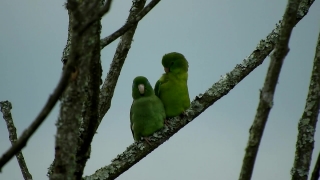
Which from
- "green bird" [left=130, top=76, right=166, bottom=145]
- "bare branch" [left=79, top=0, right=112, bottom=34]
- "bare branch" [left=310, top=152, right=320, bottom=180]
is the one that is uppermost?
"green bird" [left=130, top=76, right=166, bottom=145]

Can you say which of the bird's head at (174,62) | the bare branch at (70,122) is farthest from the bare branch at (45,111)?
the bird's head at (174,62)

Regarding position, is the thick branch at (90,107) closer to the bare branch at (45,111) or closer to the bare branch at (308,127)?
the bare branch at (45,111)

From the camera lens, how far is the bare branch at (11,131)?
514 cm

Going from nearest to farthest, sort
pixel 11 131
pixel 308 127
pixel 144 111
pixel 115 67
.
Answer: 1. pixel 308 127
2. pixel 11 131
3. pixel 115 67
4. pixel 144 111

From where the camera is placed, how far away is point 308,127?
3.38 meters

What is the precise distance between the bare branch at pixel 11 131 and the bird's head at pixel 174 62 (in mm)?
1754

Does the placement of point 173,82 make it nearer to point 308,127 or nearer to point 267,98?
point 308,127

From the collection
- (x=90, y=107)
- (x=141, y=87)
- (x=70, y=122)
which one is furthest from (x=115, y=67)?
(x=70, y=122)

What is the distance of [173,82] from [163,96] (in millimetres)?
193

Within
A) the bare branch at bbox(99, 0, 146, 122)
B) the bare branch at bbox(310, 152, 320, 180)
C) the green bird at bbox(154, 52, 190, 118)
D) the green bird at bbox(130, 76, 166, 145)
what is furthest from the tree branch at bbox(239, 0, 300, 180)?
the green bird at bbox(154, 52, 190, 118)

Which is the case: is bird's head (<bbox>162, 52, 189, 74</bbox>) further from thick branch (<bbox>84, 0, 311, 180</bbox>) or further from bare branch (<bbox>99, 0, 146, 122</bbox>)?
thick branch (<bbox>84, 0, 311, 180</bbox>)

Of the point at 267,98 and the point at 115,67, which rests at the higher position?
the point at 115,67

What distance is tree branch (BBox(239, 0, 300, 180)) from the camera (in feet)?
8.75

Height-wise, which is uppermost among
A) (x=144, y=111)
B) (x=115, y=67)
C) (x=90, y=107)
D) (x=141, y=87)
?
(x=141, y=87)
